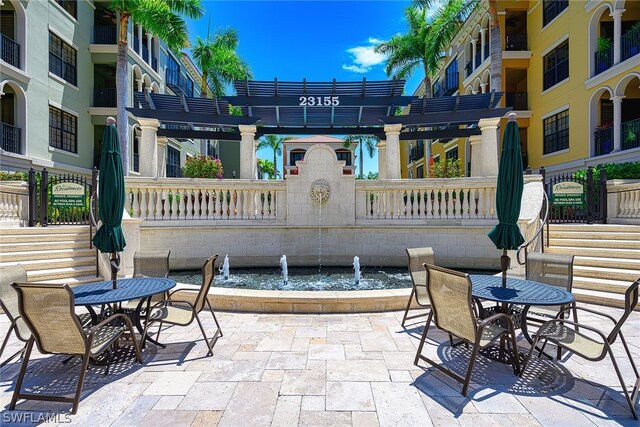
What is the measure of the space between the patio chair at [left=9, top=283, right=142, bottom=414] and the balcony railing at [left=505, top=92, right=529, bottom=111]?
27.6 m

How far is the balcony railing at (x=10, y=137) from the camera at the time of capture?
50.6 ft

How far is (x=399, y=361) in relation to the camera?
4.28m

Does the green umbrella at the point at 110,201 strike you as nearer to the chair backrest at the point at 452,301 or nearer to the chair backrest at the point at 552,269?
the chair backrest at the point at 452,301

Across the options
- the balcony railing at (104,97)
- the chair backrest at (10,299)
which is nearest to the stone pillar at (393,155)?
the chair backrest at (10,299)

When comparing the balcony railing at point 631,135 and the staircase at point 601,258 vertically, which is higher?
the balcony railing at point 631,135

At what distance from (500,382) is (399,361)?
120 cm

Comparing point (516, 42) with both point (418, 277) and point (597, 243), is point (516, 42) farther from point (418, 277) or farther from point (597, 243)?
point (418, 277)

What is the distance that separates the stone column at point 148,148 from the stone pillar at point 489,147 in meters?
12.7

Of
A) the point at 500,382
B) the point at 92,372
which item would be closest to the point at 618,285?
the point at 500,382

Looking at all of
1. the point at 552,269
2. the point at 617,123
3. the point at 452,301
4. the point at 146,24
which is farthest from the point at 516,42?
the point at 452,301

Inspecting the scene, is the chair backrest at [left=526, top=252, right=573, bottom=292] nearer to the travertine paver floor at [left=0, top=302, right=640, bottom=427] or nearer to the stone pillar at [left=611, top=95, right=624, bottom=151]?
the travertine paver floor at [left=0, top=302, right=640, bottom=427]

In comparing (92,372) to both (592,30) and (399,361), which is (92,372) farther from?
(592,30)

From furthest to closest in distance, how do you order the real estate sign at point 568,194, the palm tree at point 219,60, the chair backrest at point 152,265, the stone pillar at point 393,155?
the palm tree at point 219,60 < the stone pillar at point 393,155 < the real estate sign at point 568,194 < the chair backrest at point 152,265

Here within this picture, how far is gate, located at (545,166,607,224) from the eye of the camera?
11093 millimetres
